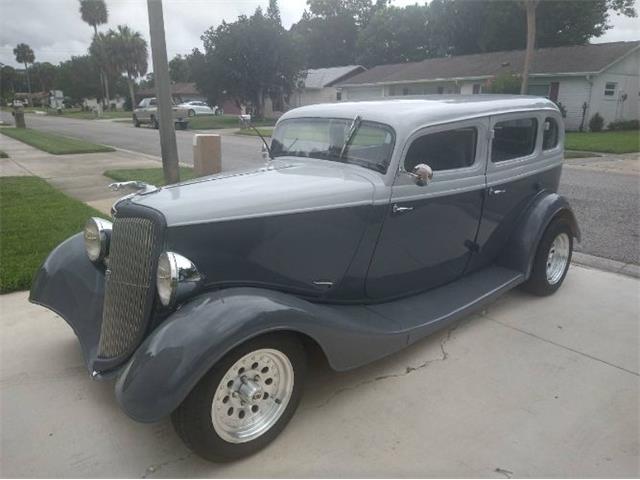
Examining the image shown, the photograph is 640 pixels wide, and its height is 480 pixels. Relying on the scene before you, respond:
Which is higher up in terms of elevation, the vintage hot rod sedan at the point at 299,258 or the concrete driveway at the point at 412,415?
the vintage hot rod sedan at the point at 299,258

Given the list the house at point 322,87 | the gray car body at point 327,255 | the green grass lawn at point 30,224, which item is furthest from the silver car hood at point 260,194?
the house at point 322,87

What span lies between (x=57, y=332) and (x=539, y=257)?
3.77 meters

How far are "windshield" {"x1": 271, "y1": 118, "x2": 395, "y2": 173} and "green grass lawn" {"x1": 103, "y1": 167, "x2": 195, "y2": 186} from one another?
227 inches

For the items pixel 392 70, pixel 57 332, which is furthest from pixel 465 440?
pixel 392 70

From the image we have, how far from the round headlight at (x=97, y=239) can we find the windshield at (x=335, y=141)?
55.7 inches

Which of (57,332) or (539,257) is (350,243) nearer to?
(539,257)

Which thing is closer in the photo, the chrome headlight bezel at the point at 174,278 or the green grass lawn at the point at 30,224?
the chrome headlight bezel at the point at 174,278

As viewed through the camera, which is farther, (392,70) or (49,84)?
(49,84)

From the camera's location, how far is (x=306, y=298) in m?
2.85

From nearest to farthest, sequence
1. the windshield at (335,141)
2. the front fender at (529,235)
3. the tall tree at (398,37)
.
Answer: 1. the windshield at (335,141)
2. the front fender at (529,235)
3. the tall tree at (398,37)

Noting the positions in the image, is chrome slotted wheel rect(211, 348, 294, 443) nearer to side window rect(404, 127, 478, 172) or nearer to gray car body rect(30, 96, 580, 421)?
gray car body rect(30, 96, 580, 421)

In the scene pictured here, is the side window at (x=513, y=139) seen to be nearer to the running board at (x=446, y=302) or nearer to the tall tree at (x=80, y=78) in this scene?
the running board at (x=446, y=302)

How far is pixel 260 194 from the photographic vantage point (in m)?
2.68

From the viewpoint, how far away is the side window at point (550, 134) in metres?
4.28
